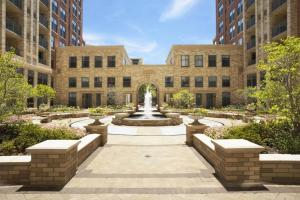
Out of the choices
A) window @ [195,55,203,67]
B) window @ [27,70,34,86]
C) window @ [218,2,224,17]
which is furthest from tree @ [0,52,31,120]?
window @ [218,2,224,17]

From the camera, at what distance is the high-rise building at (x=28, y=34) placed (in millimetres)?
28781

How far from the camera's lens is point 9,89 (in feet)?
35.5

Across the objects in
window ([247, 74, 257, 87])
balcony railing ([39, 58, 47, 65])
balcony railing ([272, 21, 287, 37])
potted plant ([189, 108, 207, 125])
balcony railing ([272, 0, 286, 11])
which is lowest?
potted plant ([189, 108, 207, 125])

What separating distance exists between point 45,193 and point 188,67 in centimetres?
3960

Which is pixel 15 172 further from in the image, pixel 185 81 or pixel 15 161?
pixel 185 81

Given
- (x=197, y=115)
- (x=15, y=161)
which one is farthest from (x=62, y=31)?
(x=15, y=161)

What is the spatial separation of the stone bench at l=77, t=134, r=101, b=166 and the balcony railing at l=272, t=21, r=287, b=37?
29.3 meters

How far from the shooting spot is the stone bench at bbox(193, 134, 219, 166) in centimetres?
728

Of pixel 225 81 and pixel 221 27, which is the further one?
pixel 221 27

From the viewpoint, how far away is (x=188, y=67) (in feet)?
140

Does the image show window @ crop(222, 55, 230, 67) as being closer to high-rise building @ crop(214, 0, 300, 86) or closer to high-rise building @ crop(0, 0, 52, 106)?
high-rise building @ crop(214, 0, 300, 86)

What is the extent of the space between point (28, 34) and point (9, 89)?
26.6 m

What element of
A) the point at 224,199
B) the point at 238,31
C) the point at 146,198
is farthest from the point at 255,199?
the point at 238,31

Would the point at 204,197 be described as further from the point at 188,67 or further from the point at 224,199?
the point at 188,67
